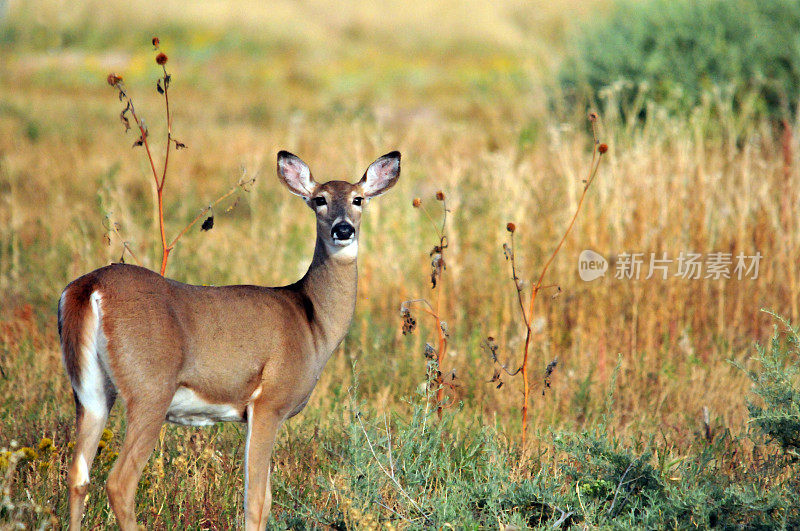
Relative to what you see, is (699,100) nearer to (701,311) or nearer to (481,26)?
(701,311)

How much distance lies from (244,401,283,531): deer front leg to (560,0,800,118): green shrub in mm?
7114

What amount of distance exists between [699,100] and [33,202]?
7171mm

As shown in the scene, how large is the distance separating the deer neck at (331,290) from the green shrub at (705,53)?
646 centimetres

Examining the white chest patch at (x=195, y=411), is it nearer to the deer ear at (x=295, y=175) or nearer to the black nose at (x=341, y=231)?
the black nose at (x=341, y=231)

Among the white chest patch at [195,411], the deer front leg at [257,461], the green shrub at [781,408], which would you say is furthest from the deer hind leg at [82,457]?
the green shrub at [781,408]

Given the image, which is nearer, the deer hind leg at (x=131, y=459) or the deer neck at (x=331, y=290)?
the deer hind leg at (x=131, y=459)

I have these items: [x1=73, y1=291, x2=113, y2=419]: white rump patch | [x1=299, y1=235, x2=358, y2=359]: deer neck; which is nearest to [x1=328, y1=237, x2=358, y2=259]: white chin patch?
[x1=299, y1=235, x2=358, y2=359]: deer neck

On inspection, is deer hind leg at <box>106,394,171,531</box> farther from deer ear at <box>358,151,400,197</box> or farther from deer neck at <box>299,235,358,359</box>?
deer ear at <box>358,151,400,197</box>

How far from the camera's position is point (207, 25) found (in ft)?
151

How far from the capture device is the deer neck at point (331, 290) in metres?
3.68

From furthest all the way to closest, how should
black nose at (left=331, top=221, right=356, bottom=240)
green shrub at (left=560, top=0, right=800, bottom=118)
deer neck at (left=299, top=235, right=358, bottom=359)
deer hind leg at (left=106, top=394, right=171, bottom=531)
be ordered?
green shrub at (left=560, top=0, right=800, bottom=118)
deer neck at (left=299, top=235, right=358, bottom=359)
black nose at (left=331, top=221, right=356, bottom=240)
deer hind leg at (left=106, top=394, right=171, bottom=531)

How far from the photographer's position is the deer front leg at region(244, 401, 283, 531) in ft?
10.6

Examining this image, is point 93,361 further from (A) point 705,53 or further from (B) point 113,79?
(A) point 705,53

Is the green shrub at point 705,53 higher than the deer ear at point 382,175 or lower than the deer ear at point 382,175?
higher
